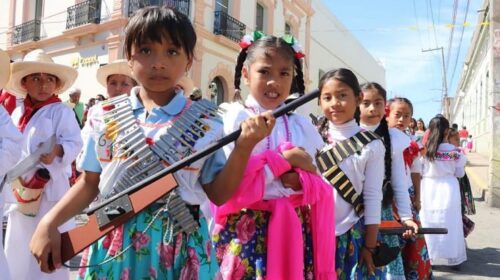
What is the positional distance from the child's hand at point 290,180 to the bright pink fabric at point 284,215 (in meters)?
0.02

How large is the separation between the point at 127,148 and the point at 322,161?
60.5 inches

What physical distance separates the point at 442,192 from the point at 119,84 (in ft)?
14.9

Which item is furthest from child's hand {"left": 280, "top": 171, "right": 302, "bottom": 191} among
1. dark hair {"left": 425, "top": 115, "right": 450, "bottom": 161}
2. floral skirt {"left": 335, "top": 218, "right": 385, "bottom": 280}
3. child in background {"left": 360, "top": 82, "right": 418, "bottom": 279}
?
dark hair {"left": 425, "top": 115, "right": 450, "bottom": 161}

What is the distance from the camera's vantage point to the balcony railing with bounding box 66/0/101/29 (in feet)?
59.2

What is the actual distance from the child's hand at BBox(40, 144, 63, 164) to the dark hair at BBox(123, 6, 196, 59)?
7.17 feet

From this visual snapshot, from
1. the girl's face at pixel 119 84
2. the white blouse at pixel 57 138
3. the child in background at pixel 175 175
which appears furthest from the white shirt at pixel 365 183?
the girl's face at pixel 119 84

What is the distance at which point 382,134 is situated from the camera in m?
3.60

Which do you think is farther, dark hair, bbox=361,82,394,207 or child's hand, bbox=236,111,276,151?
dark hair, bbox=361,82,394,207

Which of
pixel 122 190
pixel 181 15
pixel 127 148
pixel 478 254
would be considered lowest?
pixel 478 254

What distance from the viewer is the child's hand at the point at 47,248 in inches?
62.1

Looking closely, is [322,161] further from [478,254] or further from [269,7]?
[269,7]

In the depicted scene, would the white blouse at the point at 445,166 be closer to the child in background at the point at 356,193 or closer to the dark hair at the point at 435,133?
the dark hair at the point at 435,133

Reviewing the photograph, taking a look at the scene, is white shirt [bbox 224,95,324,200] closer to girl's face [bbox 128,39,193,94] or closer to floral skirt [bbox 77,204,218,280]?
girl's face [bbox 128,39,193,94]

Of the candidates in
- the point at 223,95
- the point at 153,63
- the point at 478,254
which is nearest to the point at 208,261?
the point at 153,63
